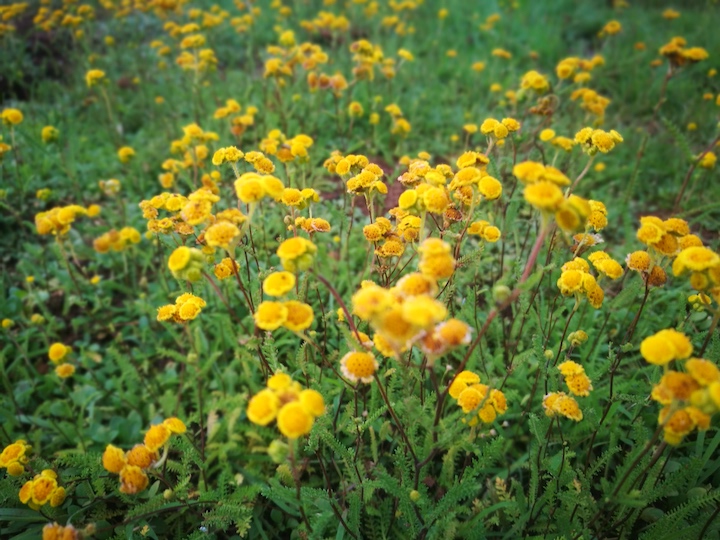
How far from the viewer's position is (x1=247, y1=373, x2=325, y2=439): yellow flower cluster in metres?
1.12

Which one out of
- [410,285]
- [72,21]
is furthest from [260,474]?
[72,21]

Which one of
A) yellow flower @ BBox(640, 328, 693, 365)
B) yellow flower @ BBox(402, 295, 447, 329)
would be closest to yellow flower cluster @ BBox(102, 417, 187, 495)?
yellow flower @ BBox(402, 295, 447, 329)

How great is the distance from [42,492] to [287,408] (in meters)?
1.17

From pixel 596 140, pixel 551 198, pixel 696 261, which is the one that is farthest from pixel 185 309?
Result: pixel 596 140

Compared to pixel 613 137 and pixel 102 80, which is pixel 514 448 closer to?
pixel 613 137

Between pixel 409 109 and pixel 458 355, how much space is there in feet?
10.9

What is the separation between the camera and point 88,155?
4375 mm

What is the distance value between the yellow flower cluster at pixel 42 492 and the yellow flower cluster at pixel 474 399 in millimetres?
1480

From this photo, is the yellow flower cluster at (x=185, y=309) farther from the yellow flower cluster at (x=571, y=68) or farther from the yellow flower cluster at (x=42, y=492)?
the yellow flower cluster at (x=571, y=68)

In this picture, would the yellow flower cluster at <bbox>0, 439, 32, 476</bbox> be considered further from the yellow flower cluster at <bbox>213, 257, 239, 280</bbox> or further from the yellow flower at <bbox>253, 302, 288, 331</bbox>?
the yellow flower at <bbox>253, 302, 288, 331</bbox>

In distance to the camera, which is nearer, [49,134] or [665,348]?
[665,348]

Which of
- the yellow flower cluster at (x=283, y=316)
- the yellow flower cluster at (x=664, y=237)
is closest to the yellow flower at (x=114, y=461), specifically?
the yellow flower cluster at (x=283, y=316)

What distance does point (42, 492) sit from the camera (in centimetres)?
162

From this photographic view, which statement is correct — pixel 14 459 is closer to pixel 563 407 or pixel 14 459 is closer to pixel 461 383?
pixel 461 383
